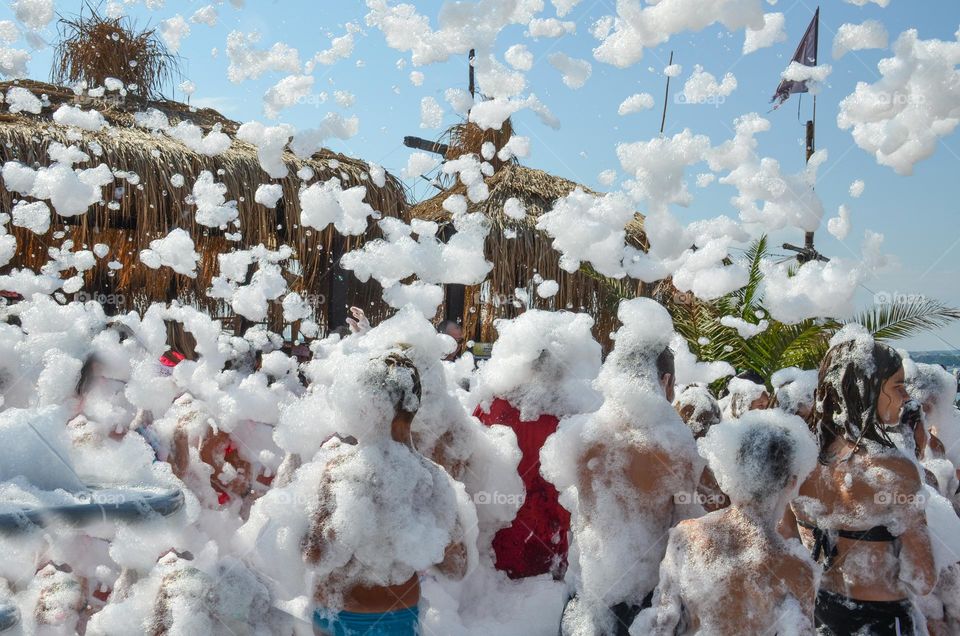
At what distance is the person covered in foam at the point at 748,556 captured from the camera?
2152 millimetres

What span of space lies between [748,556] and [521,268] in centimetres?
709

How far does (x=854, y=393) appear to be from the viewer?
2.71 meters

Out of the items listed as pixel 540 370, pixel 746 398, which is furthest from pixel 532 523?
pixel 746 398

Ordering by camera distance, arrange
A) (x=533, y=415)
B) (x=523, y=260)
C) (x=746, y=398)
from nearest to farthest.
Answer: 1. (x=533, y=415)
2. (x=746, y=398)
3. (x=523, y=260)

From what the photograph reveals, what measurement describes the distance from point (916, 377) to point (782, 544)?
7.57 ft

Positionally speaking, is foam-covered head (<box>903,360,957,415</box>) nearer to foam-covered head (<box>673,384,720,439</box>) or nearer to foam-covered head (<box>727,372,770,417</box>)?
foam-covered head (<box>727,372,770,417</box>)

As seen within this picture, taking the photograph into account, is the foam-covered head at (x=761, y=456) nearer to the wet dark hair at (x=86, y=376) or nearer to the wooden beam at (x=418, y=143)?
the wet dark hair at (x=86, y=376)

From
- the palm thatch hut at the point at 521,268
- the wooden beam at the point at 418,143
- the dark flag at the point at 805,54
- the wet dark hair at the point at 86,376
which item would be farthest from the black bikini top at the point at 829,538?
the wooden beam at the point at 418,143

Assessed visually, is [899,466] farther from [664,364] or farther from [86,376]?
[86,376]

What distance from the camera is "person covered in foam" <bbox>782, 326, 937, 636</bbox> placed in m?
2.59

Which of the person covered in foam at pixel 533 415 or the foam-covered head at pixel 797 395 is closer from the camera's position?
the foam-covered head at pixel 797 395

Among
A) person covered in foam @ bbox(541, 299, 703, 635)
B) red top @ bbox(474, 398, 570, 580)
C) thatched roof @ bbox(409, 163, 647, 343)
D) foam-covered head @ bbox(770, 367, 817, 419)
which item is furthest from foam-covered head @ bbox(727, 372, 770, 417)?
thatched roof @ bbox(409, 163, 647, 343)

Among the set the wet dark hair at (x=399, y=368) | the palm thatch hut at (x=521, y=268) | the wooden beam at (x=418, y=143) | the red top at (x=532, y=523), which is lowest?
the red top at (x=532, y=523)

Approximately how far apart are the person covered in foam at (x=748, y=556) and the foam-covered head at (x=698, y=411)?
4.58 feet
